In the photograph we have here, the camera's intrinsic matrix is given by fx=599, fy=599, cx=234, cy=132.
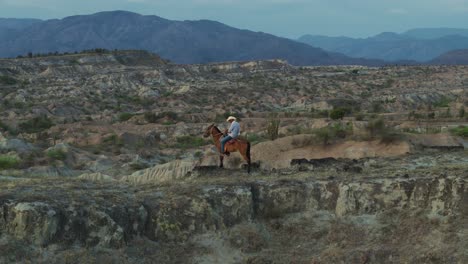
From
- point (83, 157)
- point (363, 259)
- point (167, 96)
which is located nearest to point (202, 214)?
point (363, 259)

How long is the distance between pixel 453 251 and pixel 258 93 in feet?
168

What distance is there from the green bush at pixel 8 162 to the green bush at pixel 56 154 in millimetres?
1572

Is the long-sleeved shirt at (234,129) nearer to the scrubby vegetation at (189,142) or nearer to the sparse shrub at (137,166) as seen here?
the sparse shrub at (137,166)

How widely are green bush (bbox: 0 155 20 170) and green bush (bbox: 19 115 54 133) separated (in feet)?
45.7

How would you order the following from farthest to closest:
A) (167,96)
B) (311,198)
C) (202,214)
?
(167,96) → (311,198) → (202,214)

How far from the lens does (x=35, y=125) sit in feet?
130

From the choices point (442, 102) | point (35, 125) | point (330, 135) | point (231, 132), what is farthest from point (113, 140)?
point (442, 102)

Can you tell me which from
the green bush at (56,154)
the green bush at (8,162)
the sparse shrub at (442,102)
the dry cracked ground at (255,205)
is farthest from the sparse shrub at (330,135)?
the sparse shrub at (442,102)

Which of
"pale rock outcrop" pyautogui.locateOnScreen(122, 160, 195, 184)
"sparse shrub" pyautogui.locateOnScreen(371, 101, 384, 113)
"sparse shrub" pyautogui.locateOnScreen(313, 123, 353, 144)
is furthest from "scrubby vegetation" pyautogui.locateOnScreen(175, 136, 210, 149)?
"sparse shrub" pyautogui.locateOnScreen(371, 101, 384, 113)

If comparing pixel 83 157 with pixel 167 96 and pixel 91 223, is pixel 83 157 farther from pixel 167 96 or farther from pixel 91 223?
pixel 167 96

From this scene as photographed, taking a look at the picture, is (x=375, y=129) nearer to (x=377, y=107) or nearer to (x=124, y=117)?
(x=124, y=117)

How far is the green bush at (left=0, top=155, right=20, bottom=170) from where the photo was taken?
23184 millimetres

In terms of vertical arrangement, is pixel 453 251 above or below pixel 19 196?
below

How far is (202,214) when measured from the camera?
11.4 metres
